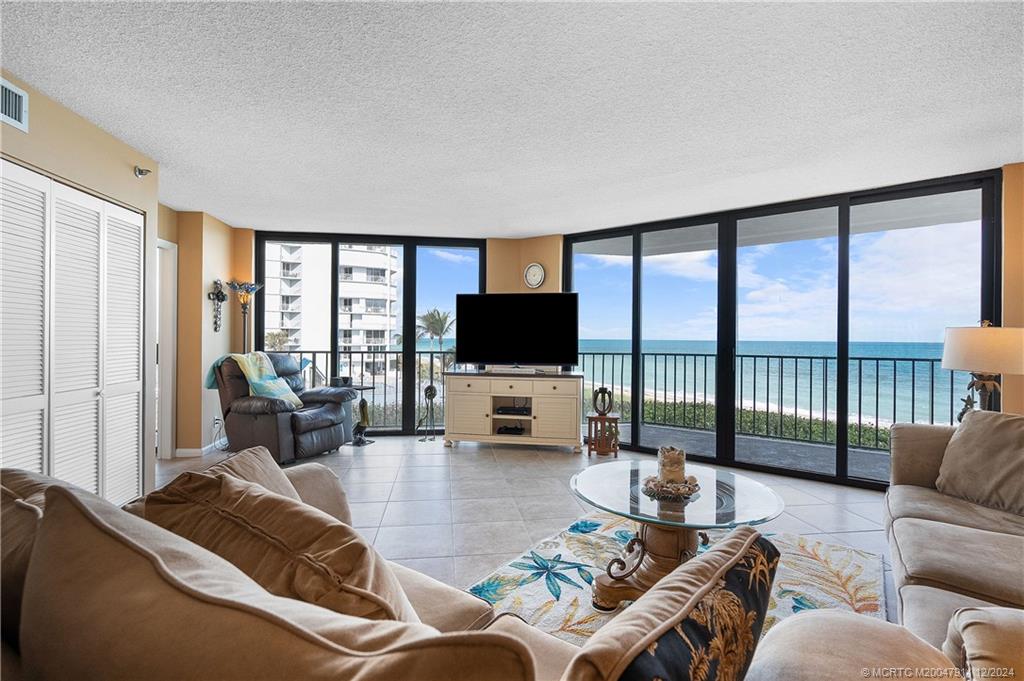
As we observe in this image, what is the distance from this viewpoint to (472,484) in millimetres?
3684

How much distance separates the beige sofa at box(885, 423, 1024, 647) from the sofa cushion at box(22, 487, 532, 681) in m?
1.55

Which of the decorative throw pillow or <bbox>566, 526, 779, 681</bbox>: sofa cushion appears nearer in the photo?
<bbox>566, 526, 779, 681</bbox>: sofa cushion

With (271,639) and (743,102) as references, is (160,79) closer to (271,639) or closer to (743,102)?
(271,639)

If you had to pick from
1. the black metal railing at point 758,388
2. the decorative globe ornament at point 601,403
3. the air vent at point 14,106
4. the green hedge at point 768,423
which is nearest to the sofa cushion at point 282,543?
the air vent at point 14,106

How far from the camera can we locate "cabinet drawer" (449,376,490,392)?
499 centimetres

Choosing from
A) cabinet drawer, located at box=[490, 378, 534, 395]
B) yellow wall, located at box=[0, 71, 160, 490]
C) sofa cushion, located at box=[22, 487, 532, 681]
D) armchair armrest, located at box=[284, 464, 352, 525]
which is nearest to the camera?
sofa cushion, located at box=[22, 487, 532, 681]

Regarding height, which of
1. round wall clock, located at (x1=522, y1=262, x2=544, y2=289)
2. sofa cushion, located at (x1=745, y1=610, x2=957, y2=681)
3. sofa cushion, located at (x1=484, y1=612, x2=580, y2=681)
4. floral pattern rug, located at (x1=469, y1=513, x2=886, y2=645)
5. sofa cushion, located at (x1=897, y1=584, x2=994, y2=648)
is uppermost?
round wall clock, located at (x1=522, y1=262, x2=544, y2=289)

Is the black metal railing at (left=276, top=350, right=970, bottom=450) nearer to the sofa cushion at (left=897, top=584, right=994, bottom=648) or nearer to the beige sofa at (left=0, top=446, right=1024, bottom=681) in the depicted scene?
the sofa cushion at (left=897, top=584, right=994, bottom=648)

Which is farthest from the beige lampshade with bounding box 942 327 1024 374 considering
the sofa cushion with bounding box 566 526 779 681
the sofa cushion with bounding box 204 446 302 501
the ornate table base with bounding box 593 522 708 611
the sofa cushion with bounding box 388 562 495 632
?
the sofa cushion with bounding box 204 446 302 501

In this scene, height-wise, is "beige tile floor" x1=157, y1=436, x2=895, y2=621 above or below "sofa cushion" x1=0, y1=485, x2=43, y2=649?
below

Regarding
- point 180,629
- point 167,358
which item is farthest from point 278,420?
point 180,629

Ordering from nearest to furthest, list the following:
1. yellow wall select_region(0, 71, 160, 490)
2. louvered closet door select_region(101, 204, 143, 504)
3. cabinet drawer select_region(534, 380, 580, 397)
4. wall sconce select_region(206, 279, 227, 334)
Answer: yellow wall select_region(0, 71, 160, 490) < louvered closet door select_region(101, 204, 143, 504) < wall sconce select_region(206, 279, 227, 334) < cabinet drawer select_region(534, 380, 580, 397)

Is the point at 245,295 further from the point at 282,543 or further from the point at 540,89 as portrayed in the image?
the point at 282,543

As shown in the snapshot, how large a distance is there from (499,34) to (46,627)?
6.66 ft
